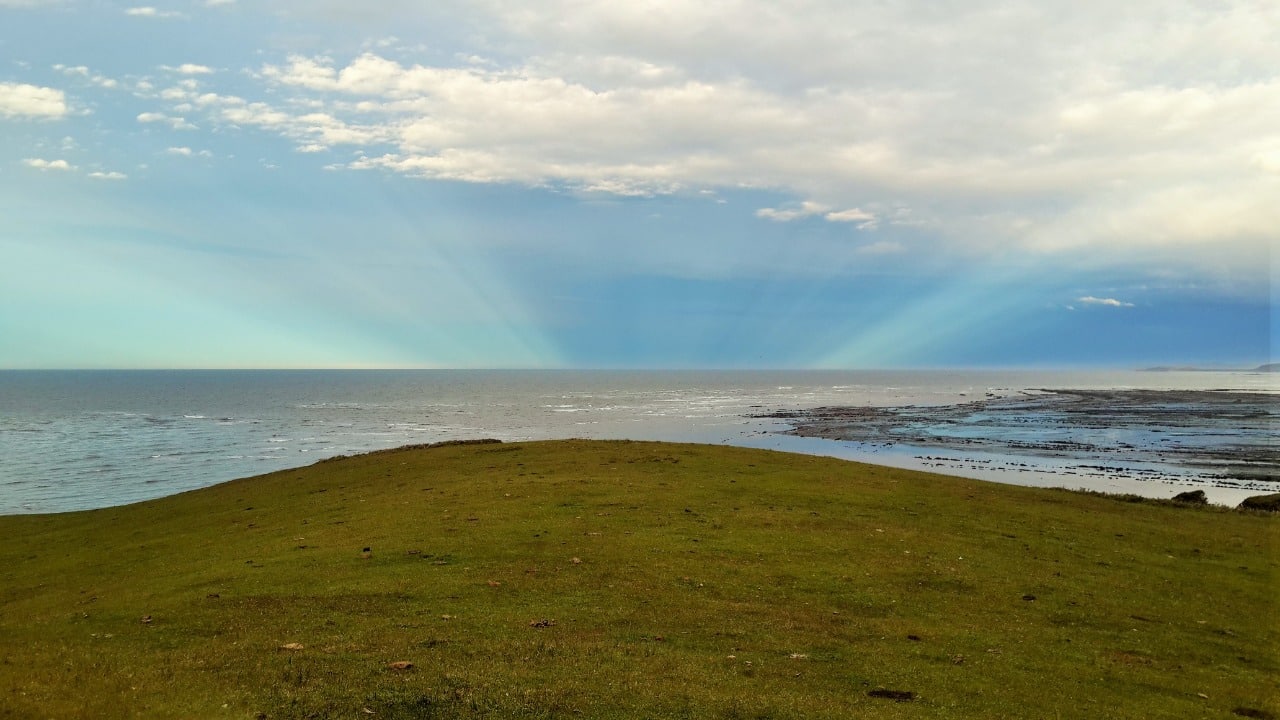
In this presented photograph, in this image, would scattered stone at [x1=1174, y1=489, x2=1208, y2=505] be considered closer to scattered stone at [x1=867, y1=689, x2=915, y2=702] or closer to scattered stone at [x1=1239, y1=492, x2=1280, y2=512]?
scattered stone at [x1=1239, y1=492, x2=1280, y2=512]

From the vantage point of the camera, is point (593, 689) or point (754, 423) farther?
point (754, 423)

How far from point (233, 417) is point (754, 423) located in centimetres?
9871

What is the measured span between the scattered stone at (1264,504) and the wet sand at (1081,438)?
1712 cm

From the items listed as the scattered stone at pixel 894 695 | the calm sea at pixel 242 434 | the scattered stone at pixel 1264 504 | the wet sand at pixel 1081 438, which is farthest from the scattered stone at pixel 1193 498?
the scattered stone at pixel 894 695

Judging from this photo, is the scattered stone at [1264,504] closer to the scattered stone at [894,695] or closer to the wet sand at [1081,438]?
the wet sand at [1081,438]

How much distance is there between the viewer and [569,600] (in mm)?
18719

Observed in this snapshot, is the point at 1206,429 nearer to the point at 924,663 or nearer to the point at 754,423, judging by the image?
the point at 754,423

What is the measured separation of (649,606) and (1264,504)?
1494 inches

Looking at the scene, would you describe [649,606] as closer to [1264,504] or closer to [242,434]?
[1264,504]

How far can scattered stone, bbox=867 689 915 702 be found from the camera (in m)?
13.3

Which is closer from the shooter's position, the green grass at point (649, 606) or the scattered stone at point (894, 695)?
the green grass at point (649, 606)

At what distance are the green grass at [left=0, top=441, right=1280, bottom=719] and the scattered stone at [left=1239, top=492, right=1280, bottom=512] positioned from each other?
211 inches

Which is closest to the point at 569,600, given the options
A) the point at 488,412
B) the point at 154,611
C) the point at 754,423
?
the point at 154,611

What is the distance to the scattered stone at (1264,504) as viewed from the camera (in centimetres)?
3782
